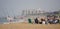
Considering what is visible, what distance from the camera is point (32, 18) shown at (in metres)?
1.31

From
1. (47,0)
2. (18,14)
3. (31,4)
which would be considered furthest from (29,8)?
(47,0)

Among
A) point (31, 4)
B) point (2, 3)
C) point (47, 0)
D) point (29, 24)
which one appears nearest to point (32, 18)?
point (29, 24)

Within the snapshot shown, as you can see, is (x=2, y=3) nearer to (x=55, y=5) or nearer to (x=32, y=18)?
(x=32, y=18)

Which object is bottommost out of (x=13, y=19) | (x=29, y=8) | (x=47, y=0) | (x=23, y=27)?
(x=23, y=27)

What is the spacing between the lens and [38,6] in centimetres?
133

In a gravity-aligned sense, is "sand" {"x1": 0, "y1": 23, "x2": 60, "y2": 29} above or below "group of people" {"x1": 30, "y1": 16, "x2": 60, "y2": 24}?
below

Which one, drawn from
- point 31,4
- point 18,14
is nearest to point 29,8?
point 31,4

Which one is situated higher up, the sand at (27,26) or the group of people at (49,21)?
the group of people at (49,21)

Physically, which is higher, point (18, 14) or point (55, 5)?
point (55, 5)

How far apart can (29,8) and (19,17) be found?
0.60 feet

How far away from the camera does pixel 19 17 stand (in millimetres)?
1301

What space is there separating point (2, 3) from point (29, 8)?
0.37 m

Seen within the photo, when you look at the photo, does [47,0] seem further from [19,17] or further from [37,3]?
[19,17]

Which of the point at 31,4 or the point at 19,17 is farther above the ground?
the point at 31,4
